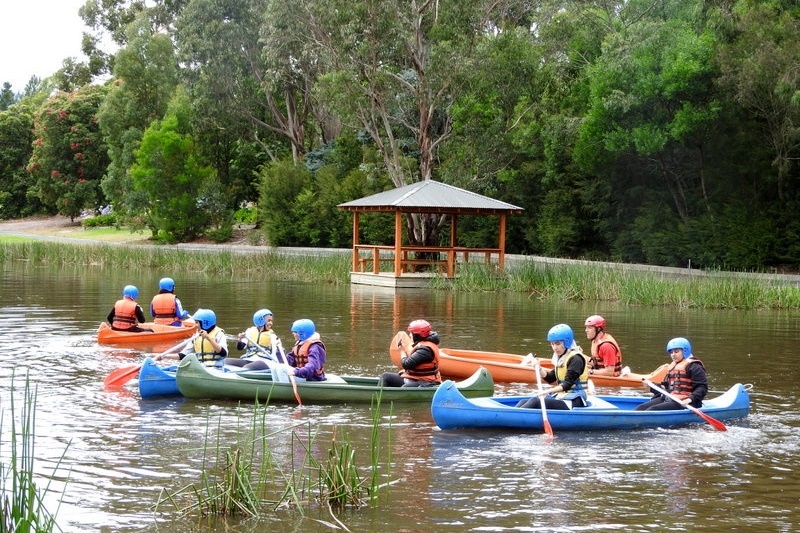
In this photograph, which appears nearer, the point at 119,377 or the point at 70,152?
the point at 119,377

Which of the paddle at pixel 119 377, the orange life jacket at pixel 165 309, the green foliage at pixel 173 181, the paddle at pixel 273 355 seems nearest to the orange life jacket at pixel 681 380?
the paddle at pixel 273 355

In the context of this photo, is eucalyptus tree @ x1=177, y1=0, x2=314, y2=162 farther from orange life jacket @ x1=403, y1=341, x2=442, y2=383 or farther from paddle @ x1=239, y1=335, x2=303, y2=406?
orange life jacket @ x1=403, y1=341, x2=442, y2=383

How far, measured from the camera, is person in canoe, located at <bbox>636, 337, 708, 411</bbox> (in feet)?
41.6

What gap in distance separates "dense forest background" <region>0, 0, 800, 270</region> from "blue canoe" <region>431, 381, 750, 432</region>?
1949cm

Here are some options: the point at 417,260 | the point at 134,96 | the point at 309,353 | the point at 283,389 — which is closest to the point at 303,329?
the point at 309,353

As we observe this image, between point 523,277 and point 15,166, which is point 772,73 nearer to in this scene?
point 523,277

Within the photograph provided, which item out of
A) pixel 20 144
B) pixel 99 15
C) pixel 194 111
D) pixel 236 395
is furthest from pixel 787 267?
pixel 20 144

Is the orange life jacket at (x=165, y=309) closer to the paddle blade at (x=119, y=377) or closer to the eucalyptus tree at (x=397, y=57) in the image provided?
the paddle blade at (x=119, y=377)

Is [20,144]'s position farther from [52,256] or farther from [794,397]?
[794,397]

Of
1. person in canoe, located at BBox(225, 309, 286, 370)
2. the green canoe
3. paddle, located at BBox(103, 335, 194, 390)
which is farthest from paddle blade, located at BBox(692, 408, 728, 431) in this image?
paddle, located at BBox(103, 335, 194, 390)

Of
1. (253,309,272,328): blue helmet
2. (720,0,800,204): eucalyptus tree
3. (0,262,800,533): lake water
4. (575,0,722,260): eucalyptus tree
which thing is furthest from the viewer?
(575,0,722,260): eucalyptus tree

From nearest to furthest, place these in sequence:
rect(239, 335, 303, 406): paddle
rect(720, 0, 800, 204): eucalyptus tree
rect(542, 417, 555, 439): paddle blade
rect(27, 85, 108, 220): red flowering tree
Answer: rect(542, 417, 555, 439): paddle blade, rect(239, 335, 303, 406): paddle, rect(720, 0, 800, 204): eucalyptus tree, rect(27, 85, 108, 220): red flowering tree

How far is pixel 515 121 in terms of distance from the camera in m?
42.0

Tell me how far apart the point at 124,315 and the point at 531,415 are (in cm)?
989
